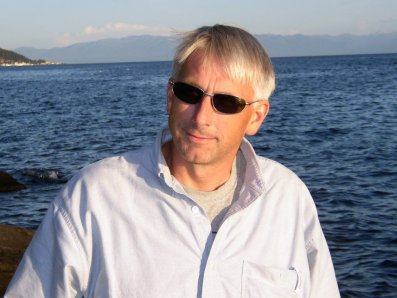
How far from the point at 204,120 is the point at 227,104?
0.43 ft

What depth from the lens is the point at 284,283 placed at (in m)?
2.83

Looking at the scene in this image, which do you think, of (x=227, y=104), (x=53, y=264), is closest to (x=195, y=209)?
(x=227, y=104)

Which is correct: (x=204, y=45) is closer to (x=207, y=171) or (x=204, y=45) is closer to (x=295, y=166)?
(x=207, y=171)

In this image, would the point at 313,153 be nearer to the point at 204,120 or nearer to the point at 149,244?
the point at 204,120

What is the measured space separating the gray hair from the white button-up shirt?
45 centimetres

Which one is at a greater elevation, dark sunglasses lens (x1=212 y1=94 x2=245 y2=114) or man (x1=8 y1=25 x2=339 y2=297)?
dark sunglasses lens (x1=212 y1=94 x2=245 y2=114)

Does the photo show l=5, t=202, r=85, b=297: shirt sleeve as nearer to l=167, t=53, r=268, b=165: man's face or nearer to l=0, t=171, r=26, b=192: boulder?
l=167, t=53, r=268, b=165: man's face

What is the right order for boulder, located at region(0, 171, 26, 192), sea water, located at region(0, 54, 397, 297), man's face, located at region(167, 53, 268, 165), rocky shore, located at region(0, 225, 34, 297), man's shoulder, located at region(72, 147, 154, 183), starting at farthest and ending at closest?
1. boulder, located at region(0, 171, 26, 192)
2. sea water, located at region(0, 54, 397, 297)
3. rocky shore, located at region(0, 225, 34, 297)
4. man's face, located at region(167, 53, 268, 165)
5. man's shoulder, located at region(72, 147, 154, 183)

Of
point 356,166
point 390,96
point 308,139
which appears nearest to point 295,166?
point 356,166

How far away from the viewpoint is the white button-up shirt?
2562mm

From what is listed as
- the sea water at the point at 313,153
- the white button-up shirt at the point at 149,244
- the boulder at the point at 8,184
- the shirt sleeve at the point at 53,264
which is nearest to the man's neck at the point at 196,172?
the white button-up shirt at the point at 149,244

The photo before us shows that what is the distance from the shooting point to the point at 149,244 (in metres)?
2.63

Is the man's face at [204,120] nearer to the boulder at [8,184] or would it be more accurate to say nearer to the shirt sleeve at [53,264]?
the shirt sleeve at [53,264]

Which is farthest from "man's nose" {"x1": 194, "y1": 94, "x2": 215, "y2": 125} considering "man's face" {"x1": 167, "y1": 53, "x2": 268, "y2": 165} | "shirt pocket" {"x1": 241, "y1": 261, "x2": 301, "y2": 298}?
"shirt pocket" {"x1": 241, "y1": 261, "x2": 301, "y2": 298}
